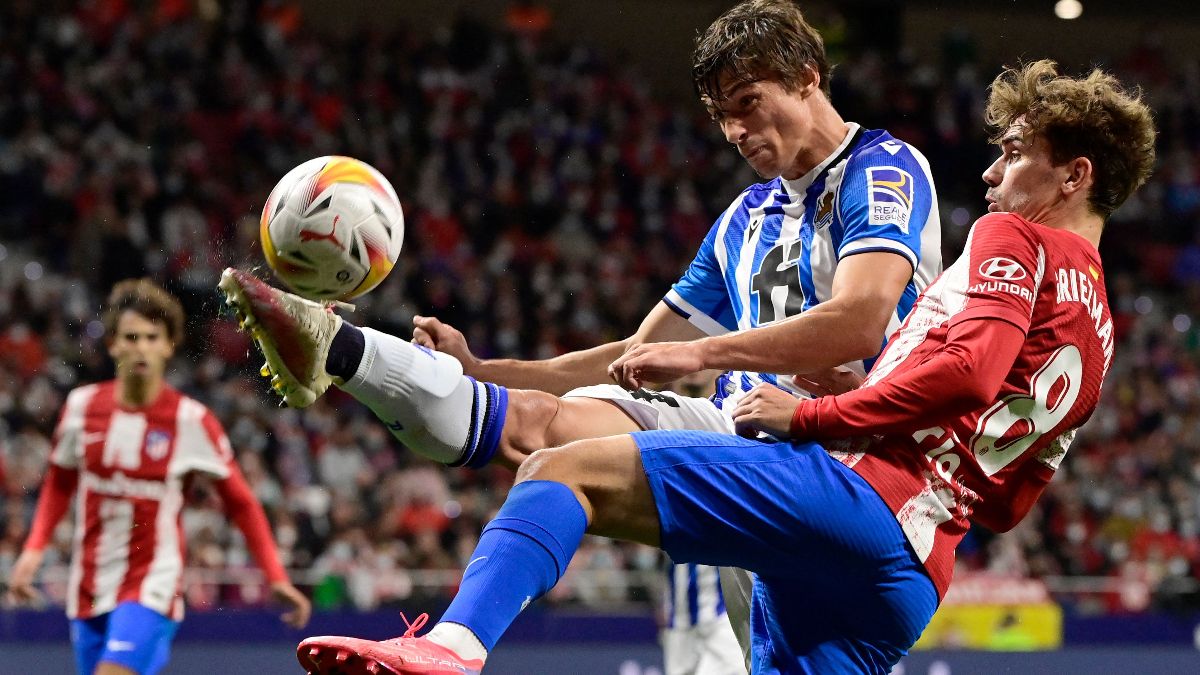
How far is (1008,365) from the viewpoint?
3082 millimetres

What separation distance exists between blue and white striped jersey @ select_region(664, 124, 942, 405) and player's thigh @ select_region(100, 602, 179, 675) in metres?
3.20

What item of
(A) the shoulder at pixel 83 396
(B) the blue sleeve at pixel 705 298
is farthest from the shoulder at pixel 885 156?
(A) the shoulder at pixel 83 396

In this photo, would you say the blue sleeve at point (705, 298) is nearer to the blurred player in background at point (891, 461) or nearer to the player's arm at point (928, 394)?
the blurred player in background at point (891, 461)

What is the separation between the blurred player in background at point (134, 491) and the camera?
6.38 meters

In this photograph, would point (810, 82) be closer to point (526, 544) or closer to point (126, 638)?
point (526, 544)

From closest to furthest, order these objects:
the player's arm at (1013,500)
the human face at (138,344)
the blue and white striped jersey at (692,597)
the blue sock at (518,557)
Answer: the blue sock at (518,557)
the player's arm at (1013,500)
the human face at (138,344)
the blue and white striped jersey at (692,597)

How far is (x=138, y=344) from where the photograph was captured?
6.49 metres

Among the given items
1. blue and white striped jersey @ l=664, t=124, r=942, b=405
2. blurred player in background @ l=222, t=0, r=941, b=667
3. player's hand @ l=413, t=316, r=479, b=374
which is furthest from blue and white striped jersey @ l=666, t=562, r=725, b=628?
player's hand @ l=413, t=316, r=479, b=374

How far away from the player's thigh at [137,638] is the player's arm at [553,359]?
270 centimetres

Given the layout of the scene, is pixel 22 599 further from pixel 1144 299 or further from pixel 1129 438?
pixel 1144 299

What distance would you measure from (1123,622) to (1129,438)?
467cm

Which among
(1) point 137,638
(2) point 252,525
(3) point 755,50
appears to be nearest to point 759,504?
(3) point 755,50

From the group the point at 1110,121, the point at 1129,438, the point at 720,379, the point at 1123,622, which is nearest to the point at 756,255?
the point at 720,379

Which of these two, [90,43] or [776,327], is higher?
[90,43]
